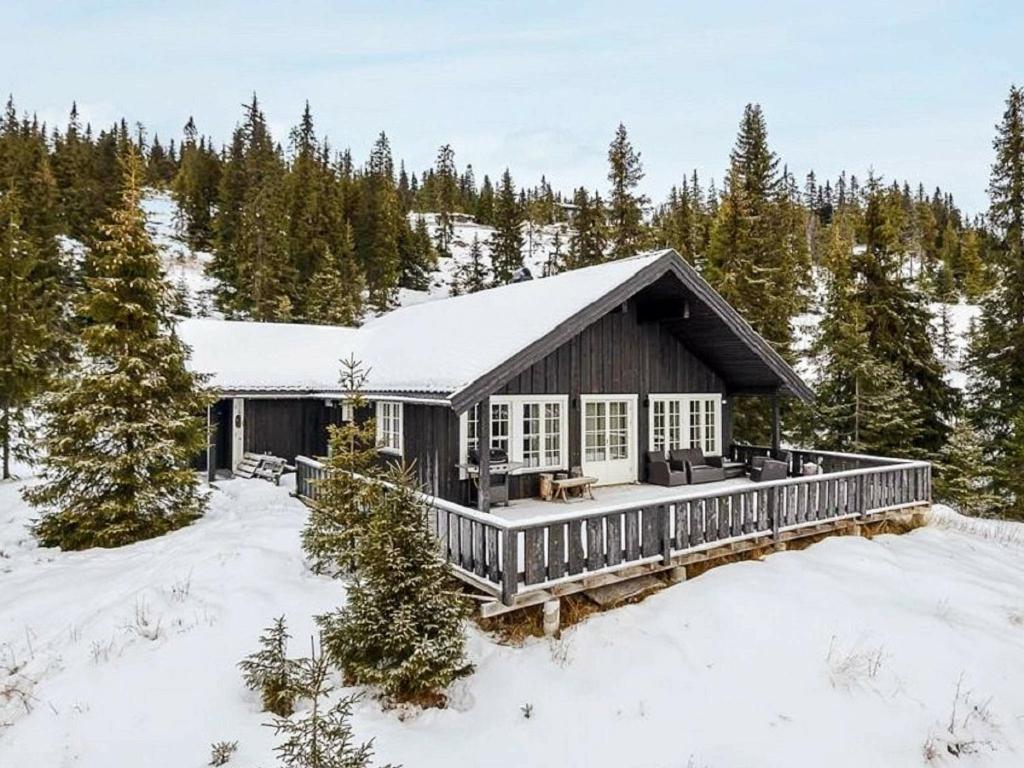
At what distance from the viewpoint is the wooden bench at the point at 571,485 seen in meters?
11.9

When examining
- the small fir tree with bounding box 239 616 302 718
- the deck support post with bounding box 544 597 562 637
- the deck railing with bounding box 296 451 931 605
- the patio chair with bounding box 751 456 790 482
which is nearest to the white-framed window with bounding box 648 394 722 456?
the patio chair with bounding box 751 456 790 482

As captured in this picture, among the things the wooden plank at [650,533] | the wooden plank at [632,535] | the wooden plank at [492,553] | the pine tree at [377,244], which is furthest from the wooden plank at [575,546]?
the pine tree at [377,244]

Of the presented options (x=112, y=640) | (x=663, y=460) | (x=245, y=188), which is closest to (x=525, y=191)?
(x=245, y=188)

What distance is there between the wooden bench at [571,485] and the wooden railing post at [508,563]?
440 cm

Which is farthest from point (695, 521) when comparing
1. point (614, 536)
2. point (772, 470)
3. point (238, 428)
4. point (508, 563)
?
point (238, 428)

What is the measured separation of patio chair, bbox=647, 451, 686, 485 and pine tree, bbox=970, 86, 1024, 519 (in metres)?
13.5

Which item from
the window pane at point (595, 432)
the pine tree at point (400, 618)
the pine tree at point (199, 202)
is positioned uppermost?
the pine tree at point (199, 202)

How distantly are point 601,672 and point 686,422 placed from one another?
8550 millimetres

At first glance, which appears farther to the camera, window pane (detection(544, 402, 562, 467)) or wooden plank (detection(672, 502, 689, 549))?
window pane (detection(544, 402, 562, 467))

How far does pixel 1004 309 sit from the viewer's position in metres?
22.2

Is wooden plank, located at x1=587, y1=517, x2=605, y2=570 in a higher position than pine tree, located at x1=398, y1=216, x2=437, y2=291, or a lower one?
lower

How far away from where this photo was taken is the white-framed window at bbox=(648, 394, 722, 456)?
1458 centimetres

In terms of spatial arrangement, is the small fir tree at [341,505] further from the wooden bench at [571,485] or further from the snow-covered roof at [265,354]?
the snow-covered roof at [265,354]

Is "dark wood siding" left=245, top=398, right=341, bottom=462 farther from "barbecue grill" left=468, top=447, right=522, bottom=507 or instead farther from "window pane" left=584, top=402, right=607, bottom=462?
"window pane" left=584, top=402, right=607, bottom=462
